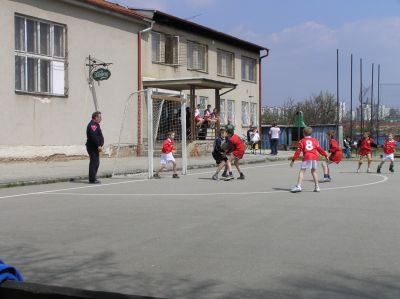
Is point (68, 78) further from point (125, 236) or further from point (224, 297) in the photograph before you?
point (224, 297)

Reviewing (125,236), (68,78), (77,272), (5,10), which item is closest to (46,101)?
(68,78)

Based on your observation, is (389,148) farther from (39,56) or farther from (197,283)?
(197,283)

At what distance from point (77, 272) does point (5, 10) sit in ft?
54.3

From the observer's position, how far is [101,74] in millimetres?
23734

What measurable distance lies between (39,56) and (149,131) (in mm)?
7243

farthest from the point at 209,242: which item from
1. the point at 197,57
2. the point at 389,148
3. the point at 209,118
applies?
the point at 197,57

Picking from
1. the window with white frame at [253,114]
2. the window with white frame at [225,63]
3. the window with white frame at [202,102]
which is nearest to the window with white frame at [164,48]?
the window with white frame at [202,102]

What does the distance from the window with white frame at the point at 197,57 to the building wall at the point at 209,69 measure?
0.24 metres

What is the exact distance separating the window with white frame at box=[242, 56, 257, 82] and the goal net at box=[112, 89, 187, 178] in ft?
39.6

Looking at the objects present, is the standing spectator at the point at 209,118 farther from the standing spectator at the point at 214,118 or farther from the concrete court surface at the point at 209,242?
the concrete court surface at the point at 209,242

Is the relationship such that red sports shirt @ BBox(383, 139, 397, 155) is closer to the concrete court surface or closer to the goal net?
the goal net

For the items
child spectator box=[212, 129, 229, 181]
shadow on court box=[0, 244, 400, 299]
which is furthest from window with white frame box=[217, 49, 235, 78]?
shadow on court box=[0, 244, 400, 299]

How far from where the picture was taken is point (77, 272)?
19.2 ft

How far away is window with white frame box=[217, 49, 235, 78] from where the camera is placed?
3503cm
